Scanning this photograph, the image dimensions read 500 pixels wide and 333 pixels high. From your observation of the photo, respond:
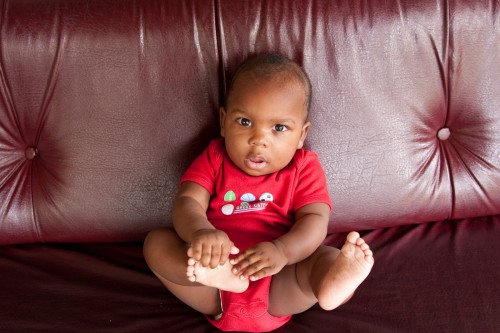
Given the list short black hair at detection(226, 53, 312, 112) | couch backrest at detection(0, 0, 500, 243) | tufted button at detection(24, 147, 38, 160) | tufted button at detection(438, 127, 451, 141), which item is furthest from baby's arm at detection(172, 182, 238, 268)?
tufted button at detection(438, 127, 451, 141)

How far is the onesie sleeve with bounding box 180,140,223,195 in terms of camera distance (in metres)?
1.12

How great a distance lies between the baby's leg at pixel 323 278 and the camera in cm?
92

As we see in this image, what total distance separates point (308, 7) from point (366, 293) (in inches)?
24.1

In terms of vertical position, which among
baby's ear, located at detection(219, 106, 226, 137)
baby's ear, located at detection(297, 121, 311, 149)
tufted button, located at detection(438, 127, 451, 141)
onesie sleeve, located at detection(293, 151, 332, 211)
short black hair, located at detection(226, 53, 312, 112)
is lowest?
onesie sleeve, located at detection(293, 151, 332, 211)

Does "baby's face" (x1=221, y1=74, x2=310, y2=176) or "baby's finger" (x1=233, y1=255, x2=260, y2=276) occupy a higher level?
"baby's face" (x1=221, y1=74, x2=310, y2=176)

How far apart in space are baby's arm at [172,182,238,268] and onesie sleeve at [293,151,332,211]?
194 millimetres

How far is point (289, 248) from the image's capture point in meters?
1.01

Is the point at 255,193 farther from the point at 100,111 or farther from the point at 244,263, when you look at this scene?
the point at 100,111

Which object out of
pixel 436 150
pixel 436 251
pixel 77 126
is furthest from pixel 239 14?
pixel 436 251

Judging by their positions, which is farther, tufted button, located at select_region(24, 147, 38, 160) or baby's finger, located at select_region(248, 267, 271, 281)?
tufted button, located at select_region(24, 147, 38, 160)

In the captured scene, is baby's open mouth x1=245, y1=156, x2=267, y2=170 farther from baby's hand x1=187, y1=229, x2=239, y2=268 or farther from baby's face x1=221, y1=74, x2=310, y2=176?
baby's hand x1=187, y1=229, x2=239, y2=268

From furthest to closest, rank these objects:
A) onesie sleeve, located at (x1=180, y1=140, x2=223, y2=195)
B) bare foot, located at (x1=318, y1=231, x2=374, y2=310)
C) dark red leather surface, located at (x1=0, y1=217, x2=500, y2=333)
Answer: onesie sleeve, located at (x1=180, y1=140, x2=223, y2=195)
dark red leather surface, located at (x1=0, y1=217, x2=500, y2=333)
bare foot, located at (x1=318, y1=231, x2=374, y2=310)

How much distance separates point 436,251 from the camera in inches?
46.1

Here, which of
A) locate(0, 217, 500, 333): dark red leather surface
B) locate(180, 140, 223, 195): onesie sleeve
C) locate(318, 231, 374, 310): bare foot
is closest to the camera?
locate(318, 231, 374, 310): bare foot
